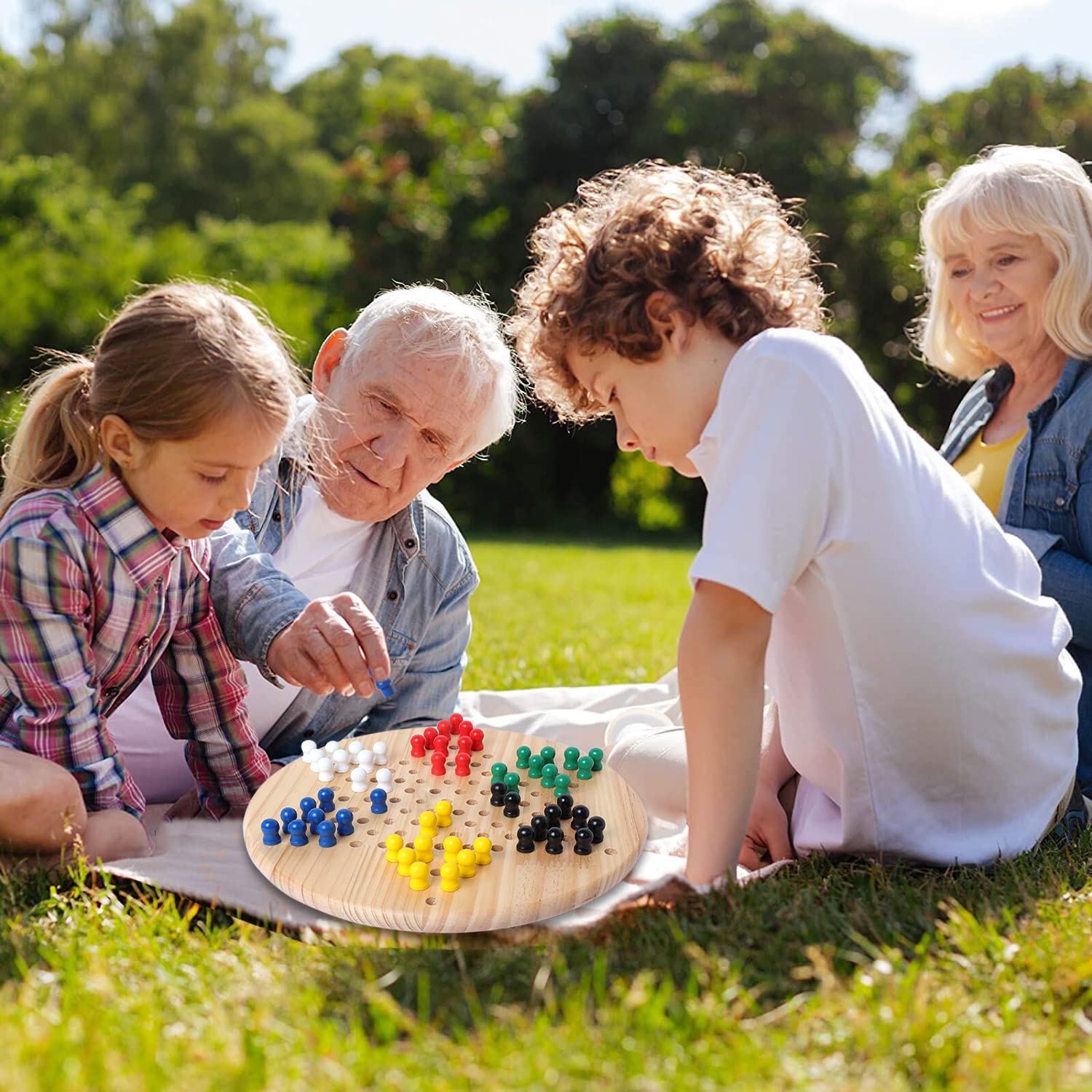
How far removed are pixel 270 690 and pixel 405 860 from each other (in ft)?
3.17

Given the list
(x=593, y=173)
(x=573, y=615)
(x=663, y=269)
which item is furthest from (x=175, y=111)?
(x=663, y=269)

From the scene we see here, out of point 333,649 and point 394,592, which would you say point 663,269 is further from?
point 394,592

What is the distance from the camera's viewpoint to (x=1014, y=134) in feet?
42.6

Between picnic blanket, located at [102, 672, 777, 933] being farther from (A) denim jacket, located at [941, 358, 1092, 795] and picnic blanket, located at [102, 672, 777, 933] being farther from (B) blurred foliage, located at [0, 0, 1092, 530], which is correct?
(B) blurred foliage, located at [0, 0, 1092, 530]

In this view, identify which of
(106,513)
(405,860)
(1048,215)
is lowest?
(405,860)

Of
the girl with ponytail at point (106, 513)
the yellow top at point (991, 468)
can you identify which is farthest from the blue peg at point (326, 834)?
the yellow top at point (991, 468)

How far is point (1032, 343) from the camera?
11.7 ft

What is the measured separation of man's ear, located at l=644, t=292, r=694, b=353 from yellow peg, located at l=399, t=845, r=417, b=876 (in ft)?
3.84

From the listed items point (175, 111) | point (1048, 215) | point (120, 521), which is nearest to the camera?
point (120, 521)

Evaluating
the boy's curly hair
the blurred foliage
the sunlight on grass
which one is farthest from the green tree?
the boy's curly hair

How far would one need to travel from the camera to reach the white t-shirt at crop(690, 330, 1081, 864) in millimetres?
2006

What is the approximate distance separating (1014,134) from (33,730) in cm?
1354

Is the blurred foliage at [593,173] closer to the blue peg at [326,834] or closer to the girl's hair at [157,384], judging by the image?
the girl's hair at [157,384]

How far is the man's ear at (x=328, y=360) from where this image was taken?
10.5ft
